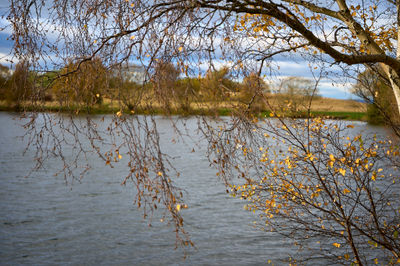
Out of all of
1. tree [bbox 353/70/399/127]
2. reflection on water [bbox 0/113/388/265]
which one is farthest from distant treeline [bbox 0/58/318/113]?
reflection on water [bbox 0/113/388/265]

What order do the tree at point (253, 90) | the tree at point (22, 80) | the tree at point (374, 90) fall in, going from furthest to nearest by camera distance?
the tree at point (374, 90), the tree at point (253, 90), the tree at point (22, 80)

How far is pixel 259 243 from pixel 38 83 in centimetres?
686

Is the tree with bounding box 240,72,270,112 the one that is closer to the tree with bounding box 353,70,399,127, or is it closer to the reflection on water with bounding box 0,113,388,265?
the tree with bounding box 353,70,399,127

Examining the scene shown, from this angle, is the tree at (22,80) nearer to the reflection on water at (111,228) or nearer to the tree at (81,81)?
the tree at (81,81)

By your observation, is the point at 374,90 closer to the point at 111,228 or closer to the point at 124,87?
the point at 124,87

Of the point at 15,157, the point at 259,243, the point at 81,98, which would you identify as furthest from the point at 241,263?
the point at 15,157

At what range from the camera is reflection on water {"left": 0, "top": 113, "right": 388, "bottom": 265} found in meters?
9.03

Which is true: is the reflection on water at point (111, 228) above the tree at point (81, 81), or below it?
below

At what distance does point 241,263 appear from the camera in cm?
877

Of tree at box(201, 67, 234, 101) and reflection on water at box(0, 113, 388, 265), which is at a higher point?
tree at box(201, 67, 234, 101)

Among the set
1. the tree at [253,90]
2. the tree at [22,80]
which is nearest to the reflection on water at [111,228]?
the tree at [22,80]

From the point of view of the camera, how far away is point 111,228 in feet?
35.4

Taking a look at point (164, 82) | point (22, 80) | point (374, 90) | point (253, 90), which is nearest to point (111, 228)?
point (374, 90)

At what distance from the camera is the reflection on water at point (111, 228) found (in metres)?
9.03
